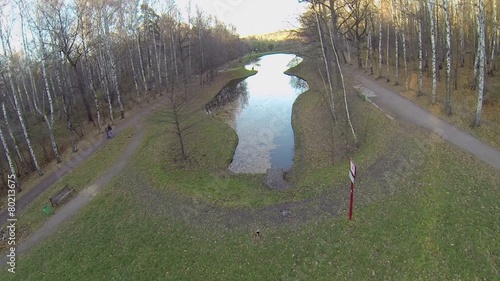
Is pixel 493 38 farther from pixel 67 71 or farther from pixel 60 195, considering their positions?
pixel 67 71

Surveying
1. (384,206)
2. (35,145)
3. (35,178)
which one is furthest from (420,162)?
(35,145)

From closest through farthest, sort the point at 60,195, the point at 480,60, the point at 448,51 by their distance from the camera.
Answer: the point at 60,195 → the point at 480,60 → the point at 448,51

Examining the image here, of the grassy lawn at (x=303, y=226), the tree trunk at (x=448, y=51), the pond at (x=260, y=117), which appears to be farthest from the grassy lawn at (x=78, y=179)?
the tree trunk at (x=448, y=51)

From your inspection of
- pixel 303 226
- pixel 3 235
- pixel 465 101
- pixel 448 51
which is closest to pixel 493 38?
pixel 465 101

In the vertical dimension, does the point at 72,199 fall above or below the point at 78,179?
below

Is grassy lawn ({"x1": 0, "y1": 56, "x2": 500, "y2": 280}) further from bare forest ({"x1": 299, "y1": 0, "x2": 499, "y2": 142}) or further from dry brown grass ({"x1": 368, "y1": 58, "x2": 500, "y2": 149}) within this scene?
bare forest ({"x1": 299, "y1": 0, "x2": 499, "y2": 142})

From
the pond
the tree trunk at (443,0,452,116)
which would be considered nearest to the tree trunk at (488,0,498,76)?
the tree trunk at (443,0,452,116)

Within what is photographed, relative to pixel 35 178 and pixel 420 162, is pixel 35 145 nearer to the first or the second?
pixel 35 178

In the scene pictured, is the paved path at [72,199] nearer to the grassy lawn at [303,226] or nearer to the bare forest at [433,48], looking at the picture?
the grassy lawn at [303,226]
